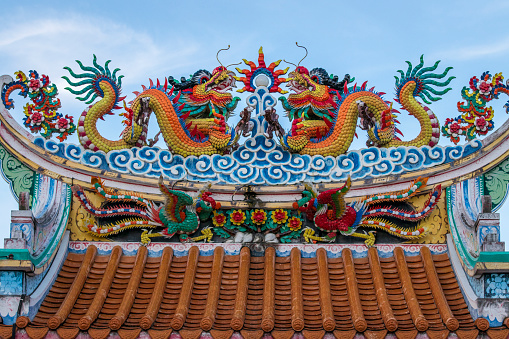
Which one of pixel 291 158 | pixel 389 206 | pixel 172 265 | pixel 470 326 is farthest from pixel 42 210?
pixel 470 326

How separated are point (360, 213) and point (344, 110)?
1.41 metres

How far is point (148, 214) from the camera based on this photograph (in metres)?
10.8

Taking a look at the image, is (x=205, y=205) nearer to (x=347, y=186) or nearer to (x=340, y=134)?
(x=347, y=186)

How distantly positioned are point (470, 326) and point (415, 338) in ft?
1.86

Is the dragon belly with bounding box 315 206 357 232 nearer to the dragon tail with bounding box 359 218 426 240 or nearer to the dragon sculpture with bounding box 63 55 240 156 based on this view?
the dragon tail with bounding box 359 218 426 240

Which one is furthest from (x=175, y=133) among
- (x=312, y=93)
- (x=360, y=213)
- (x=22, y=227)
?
(x=360, y=213)

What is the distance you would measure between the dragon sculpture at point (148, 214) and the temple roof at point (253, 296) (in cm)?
26

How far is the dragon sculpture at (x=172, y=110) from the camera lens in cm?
1124

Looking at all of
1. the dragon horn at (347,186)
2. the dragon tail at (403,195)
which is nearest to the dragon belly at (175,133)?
the dragon horn at (347,186)

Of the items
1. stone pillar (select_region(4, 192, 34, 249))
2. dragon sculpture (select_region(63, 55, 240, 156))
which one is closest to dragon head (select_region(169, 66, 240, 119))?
dragon sculpture (select_region(63, 55, 240, 156))

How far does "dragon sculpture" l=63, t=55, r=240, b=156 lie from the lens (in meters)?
11.2

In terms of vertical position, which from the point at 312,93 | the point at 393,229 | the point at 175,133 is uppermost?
the point at 312,93

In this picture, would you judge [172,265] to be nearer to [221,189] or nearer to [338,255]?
[221,189]

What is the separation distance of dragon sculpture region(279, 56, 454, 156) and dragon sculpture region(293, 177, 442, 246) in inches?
26.9
